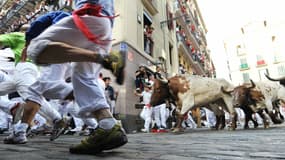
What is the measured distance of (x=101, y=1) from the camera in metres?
2.49

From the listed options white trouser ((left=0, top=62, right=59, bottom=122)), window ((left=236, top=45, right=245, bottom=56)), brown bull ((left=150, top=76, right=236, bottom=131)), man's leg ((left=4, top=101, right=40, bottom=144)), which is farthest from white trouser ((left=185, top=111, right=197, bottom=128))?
window ((left=236, top=45, right=245, bottom=56))

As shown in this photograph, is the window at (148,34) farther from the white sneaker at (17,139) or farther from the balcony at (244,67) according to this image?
the balcony at (244,67)

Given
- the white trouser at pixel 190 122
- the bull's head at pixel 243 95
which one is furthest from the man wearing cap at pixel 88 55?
the white trouser at pixel 190 122

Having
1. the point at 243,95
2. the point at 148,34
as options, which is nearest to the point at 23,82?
the point at 243,95

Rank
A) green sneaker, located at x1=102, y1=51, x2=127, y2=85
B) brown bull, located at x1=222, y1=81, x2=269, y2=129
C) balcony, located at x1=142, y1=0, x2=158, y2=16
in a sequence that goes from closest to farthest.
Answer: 1. green sneaker, located at x1=102, y1=51, x2=127, y2=85
2. brown bull, located at x1=222, y1=81, x2=269, y2=129
3. balcony, located at x1=142, y1=0, x2=158, y2=16

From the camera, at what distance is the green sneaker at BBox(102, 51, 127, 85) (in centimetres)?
199

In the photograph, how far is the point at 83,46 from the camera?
8.28ft

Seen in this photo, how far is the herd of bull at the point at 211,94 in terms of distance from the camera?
6492 mm

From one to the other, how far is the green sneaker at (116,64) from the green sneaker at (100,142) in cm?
46

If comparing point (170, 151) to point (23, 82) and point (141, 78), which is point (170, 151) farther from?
point (141, 78)

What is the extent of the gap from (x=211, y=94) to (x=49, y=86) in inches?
179

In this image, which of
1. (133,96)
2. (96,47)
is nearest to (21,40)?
(96,47)

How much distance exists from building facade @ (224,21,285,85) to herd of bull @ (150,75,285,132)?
136 feet

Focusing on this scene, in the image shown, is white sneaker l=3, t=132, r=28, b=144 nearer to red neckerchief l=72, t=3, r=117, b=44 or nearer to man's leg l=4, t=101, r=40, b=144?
man's leg l=4, t=101, r=40, b=144
